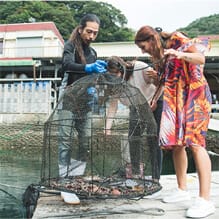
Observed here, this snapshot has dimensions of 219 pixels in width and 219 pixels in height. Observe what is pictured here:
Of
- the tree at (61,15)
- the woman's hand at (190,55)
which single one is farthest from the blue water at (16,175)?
the tree at (61,15)

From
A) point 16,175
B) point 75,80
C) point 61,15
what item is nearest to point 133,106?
point 75,80

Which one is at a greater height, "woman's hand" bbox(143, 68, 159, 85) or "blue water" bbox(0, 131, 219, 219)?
"woman's hand" bbox(143, 68, 159, 85)

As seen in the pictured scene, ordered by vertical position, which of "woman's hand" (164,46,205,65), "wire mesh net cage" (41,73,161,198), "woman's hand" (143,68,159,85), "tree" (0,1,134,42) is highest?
"tree" (0,1,134,42)

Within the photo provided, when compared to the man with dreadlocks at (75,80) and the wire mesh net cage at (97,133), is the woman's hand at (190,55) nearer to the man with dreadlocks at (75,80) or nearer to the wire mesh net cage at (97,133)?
the wire mesh net cage at (97,133)

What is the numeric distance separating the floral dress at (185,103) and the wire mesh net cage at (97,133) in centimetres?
14

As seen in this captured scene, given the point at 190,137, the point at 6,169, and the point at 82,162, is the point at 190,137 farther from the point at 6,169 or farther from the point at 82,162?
→ the point at 6,169

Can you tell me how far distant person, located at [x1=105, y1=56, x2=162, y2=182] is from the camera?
1704 mm

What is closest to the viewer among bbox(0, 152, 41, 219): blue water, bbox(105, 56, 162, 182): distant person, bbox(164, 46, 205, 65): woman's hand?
bbox(164, 46, 205, 65): woman's hand

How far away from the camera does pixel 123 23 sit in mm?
27016

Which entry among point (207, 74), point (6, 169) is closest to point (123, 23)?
point (207, 74)

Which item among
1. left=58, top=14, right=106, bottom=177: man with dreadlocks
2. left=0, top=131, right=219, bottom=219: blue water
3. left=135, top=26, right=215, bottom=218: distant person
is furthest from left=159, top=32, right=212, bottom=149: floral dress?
left=0, top=131, right=219, bottom=219: blue water

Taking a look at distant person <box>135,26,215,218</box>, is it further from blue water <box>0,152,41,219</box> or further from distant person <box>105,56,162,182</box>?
blue water <box>0,152,41,219</box>

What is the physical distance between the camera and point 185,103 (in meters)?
1.51

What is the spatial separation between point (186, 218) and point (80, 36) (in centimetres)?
102
